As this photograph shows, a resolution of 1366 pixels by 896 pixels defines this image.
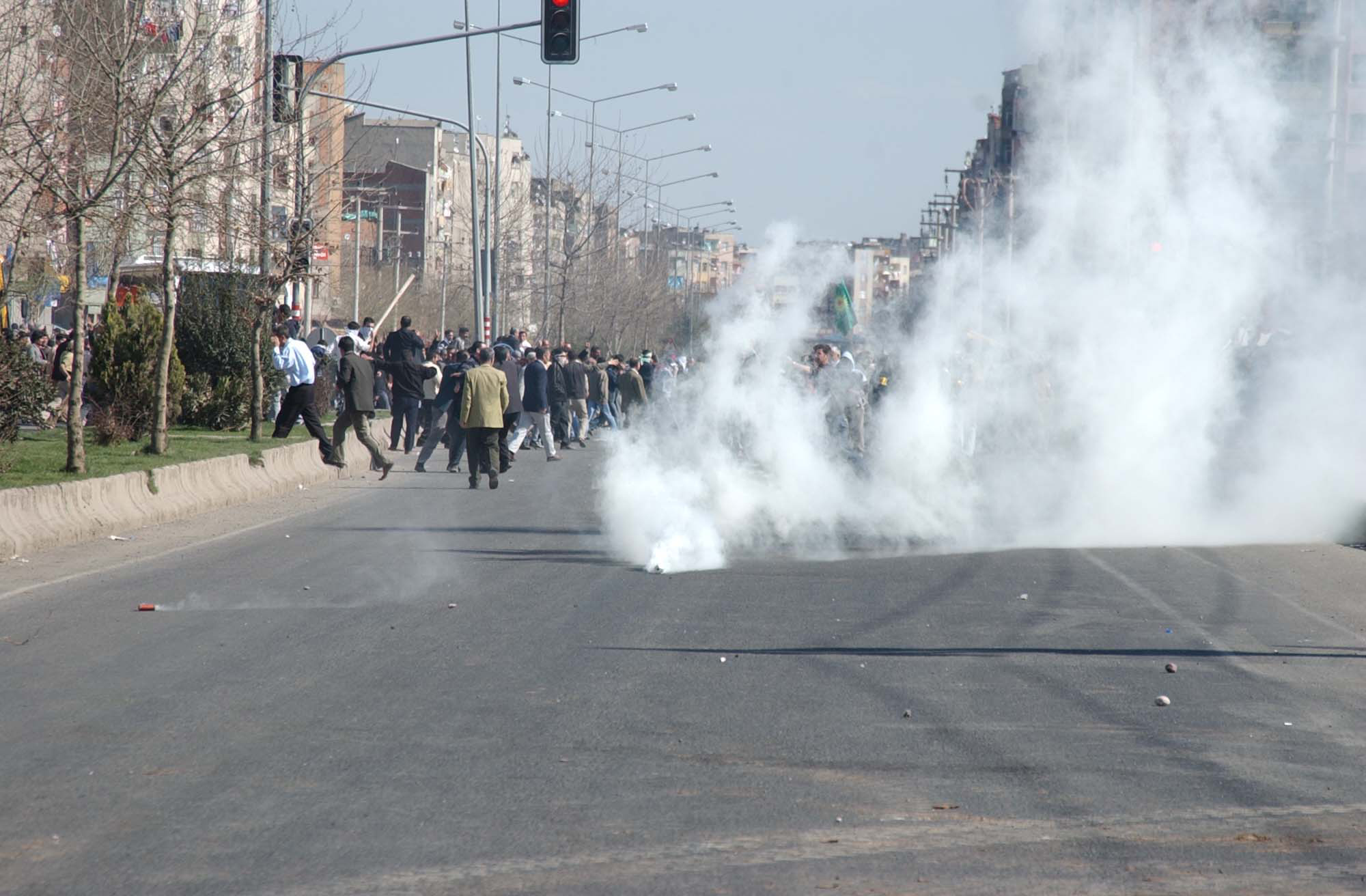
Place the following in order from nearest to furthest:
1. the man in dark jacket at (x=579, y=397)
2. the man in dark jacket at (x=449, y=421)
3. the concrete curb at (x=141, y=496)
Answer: the concrete curb at (x=141, y=496) < the man in dark jacket at (x=449, y=421) < the man in dark jacket at (x=579, y=397)

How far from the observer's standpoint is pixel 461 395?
2102cm

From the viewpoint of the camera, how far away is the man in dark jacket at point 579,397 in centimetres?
3203

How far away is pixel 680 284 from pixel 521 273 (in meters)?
10.6

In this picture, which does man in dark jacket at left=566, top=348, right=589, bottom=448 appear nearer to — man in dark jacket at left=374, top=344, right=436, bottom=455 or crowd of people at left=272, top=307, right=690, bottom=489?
crowd of people at left=272, top=307, right=690, bottom=489

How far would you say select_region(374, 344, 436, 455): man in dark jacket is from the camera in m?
25.1

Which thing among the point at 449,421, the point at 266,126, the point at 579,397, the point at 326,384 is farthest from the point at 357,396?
the point at 579,397

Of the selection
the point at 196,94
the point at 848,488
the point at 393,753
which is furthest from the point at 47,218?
the point at 393,753

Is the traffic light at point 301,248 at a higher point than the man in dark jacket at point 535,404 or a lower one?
higher

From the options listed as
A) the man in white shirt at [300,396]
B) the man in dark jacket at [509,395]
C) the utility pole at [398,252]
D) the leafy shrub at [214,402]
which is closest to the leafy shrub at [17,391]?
the man in white shirt at [300,396]

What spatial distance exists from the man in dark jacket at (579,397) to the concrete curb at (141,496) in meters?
9.80

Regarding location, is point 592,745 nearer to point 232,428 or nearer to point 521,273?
point 232,428

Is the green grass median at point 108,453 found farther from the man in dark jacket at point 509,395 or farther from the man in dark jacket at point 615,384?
the man in dark jacket at point 615,384

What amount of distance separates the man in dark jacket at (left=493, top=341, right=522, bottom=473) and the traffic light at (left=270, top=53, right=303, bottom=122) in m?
4.49

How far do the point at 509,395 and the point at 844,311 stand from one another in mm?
5188
